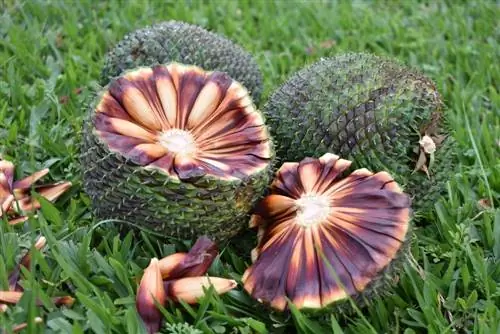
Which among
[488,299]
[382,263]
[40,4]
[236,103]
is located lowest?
[488,299]

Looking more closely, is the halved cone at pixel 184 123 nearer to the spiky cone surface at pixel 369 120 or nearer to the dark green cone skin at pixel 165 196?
the dark green cone skin at pixel 165 196

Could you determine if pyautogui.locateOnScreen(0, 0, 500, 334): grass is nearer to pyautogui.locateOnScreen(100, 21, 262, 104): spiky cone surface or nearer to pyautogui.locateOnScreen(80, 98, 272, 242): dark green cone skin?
pyautogui.locateOnScreen(80, 98, 272, 242): dark green cone skin

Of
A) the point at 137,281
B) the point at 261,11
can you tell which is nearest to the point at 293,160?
the point at 137,281

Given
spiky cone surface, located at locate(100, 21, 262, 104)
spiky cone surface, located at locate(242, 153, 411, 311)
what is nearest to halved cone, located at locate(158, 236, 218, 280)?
spiky cone surface, located at locate(242, 153, 411, 311)

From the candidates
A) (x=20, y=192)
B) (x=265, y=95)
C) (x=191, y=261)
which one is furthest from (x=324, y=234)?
(x=265, y=95)

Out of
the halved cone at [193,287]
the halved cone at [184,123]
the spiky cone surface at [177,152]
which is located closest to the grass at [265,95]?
the halved cone at [193,287]

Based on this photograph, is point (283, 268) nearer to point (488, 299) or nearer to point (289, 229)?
point (289, 229)
